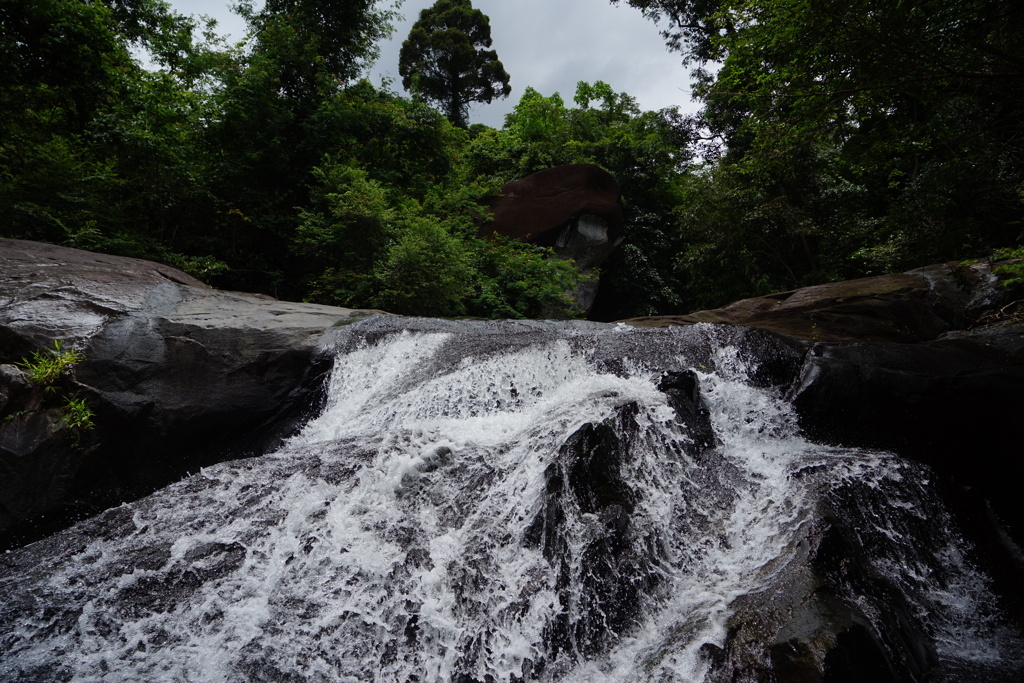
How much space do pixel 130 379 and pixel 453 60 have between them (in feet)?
80.0

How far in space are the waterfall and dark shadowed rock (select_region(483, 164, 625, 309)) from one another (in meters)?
10.5

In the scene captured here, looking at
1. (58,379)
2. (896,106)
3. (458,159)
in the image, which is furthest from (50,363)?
(458,159)

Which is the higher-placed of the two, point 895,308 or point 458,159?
point 458,159

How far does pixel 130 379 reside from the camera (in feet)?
19.5

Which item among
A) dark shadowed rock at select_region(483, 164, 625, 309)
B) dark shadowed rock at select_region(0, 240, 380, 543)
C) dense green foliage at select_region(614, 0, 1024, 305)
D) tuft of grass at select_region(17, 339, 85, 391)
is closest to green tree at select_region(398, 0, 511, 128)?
dark shadowed rock at select_region(483, 164, 625, 309)

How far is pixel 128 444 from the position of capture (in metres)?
5.78

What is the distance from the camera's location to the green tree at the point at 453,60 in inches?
1005

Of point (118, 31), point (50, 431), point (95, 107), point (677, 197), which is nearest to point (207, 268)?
point (95, 107)

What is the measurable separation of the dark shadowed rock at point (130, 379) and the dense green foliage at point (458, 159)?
9.90 feet

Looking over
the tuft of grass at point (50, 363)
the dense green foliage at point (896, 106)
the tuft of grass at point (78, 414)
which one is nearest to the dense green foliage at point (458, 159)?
the dense green foliage at point (896, 106)

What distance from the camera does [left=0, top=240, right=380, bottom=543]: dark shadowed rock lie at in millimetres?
5328

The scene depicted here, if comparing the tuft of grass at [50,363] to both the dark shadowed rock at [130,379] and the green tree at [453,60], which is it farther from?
the green tree at [453,60]

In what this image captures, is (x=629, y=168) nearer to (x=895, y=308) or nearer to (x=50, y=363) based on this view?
(x=895, y=308)

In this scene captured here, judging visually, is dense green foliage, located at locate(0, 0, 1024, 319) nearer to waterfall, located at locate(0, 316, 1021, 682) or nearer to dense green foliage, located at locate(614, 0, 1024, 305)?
dense green foliage, located at locate(614, 0, 1024, 305)
